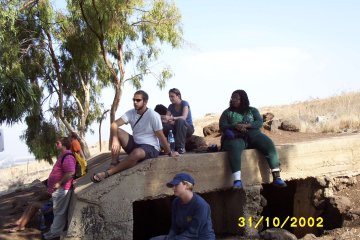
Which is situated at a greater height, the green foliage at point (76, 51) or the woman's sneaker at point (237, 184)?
the green foliage at point (76, 51)

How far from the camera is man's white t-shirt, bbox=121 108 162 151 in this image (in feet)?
21.6

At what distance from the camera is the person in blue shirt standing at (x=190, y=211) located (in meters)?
5.12

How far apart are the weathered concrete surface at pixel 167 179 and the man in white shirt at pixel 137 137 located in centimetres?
11

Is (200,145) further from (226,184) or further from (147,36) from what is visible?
(147,36)

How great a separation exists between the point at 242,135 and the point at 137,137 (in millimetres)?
1661

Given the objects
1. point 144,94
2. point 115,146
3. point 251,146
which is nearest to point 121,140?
point 115,146

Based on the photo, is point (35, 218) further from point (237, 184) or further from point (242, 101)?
point (242, 101)

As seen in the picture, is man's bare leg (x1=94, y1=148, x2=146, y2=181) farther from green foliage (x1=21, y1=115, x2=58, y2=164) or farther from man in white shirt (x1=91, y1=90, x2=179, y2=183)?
green foliage (x1=21, y1=115, x2=58, y2=164)

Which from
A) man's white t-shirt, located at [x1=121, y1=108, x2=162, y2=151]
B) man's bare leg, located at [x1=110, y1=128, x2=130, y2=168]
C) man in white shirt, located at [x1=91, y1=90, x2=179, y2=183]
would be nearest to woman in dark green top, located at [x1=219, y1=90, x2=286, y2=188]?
man in white shirt, located at [x1=91, y1=90, x2=179, y2=183]

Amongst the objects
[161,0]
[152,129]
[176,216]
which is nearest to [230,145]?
[152,129]

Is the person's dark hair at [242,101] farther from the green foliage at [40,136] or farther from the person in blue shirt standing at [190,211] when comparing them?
the green foliage at [40,136]

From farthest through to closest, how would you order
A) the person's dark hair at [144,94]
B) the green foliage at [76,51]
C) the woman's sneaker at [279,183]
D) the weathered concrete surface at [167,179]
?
1. the green foliage at [76,51]
2. the woman's sneaker at [279,183]
3. the person's dark hair at [144,94]
4. the weathered concrete surface at [167,179]

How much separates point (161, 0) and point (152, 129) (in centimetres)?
1054
